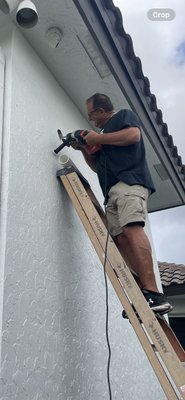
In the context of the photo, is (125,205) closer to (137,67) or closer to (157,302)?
(157,302)

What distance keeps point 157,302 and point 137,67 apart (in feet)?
7.14

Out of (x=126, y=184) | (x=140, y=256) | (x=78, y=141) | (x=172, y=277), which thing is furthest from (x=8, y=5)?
(x=172, y=277)

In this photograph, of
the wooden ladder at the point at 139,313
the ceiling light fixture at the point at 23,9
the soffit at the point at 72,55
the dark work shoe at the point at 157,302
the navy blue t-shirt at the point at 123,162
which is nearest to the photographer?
the wooden ladder at the point at 139,313

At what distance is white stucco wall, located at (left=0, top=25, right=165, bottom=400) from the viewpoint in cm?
144

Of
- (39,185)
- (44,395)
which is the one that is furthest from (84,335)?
(39,185)

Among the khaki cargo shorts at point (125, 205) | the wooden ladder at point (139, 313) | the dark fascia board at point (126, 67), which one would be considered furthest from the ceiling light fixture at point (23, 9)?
the khaki cargo shorts at point (125, 205)

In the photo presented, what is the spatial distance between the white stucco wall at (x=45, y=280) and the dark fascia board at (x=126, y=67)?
471 mm

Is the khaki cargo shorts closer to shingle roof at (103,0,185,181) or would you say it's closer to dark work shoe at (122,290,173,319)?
dark work shoe at (122,290,173,319)

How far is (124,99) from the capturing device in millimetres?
2977

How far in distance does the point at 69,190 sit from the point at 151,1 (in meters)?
2.26

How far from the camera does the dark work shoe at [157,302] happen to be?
1.59 meters

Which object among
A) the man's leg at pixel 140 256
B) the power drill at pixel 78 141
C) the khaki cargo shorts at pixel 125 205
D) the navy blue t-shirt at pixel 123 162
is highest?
the power drill at pixel 78 141

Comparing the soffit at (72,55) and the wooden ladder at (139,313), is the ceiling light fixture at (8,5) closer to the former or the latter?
the soffit at (72,55)

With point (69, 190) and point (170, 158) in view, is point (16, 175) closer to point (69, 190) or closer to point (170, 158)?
point (69, 190)
